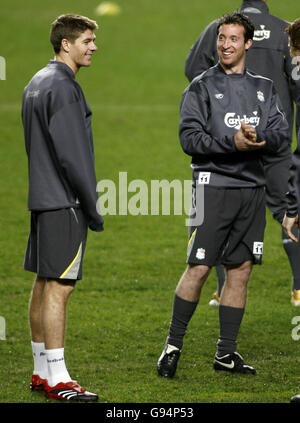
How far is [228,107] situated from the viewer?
5348mm

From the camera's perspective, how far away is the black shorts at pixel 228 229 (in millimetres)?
5398

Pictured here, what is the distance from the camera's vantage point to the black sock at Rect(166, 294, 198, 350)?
5500mm

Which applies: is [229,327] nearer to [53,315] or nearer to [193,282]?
[193,282]

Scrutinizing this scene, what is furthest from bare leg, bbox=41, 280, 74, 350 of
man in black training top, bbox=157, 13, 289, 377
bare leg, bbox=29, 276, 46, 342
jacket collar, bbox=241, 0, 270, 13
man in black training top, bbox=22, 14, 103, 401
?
jacket collar, bbox=241, 0, 270, 13

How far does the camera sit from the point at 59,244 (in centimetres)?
488

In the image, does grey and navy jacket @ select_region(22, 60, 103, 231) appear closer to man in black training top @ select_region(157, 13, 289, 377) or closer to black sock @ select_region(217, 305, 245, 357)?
man in black training top @ select_region(157, 13, 289, 377)

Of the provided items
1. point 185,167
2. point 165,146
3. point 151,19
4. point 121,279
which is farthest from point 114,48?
point 121,279

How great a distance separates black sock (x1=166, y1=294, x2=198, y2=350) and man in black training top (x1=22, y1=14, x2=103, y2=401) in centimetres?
83

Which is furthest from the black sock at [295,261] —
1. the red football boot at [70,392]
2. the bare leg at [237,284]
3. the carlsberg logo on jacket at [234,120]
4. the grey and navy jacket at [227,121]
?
the red football boot at [70,392]

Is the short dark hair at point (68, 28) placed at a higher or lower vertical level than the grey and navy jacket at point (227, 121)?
higher

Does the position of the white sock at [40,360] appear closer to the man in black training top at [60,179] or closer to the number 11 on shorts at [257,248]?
the man in black training top at [60,179]

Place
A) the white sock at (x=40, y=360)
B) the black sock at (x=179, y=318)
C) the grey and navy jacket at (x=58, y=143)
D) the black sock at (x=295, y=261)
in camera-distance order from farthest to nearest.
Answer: the black sock at (x=295, y=261) < the black sock at (x=179, y=318) < the white sock at (x=40, y=360) < the grey and navy jacket at (x=58, y=143)

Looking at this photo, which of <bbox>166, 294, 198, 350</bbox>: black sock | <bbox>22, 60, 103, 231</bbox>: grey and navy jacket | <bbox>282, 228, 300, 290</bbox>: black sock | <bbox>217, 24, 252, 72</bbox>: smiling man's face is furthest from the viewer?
<bbox>282, 228, 300, 290</bbox>: black sock

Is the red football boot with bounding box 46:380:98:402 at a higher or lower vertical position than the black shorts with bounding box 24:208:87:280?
lower
